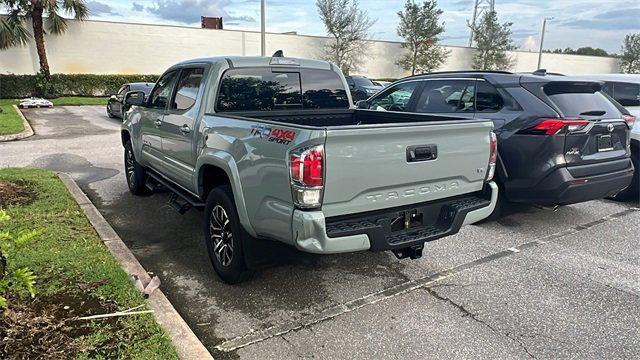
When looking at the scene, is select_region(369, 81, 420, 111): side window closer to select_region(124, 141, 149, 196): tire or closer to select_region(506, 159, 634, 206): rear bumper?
select_region(506, 159, 634, 206): rear bumper

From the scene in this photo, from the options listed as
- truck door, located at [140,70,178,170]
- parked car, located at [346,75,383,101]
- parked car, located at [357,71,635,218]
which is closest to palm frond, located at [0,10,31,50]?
parked car, located at [346,75,383,101]

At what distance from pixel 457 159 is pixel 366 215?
3.06 feet

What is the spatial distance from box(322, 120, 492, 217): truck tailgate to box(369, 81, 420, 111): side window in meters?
2.98

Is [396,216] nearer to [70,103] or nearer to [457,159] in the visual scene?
[457,159]

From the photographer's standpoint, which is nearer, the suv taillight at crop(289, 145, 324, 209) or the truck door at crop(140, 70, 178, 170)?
the suv taillight at crop(289, 145, 324, 209)

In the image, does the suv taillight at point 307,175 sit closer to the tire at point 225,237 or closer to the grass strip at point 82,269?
the tire at point 225,237

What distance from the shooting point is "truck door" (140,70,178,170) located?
17.1ft

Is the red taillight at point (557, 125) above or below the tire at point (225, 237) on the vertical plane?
above

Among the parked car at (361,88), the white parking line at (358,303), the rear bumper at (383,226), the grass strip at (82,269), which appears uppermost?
the parked car at (361,88)

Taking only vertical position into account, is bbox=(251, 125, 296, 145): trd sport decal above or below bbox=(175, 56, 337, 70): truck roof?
below

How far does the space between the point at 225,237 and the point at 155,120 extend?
2.25m

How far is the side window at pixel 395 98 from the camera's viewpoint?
6.60 m

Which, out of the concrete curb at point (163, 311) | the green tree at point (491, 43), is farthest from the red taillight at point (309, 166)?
the green tree at point (491, 43)

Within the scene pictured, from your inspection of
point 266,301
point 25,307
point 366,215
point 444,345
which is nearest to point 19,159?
point 25,307
